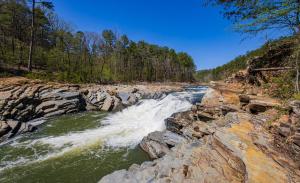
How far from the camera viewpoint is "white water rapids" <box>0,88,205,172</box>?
32.7 ft

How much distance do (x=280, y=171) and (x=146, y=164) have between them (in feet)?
14.1

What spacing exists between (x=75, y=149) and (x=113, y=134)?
115 inches

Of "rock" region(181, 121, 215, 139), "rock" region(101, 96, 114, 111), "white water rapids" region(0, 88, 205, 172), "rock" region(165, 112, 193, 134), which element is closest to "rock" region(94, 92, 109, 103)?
"rock" region(101, 96, 114, 111)

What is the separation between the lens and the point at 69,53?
111ft

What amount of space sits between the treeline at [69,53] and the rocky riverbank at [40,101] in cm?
451

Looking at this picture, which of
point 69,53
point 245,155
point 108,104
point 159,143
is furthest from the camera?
point 69,53

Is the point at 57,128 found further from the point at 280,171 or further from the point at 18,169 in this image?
the point at 280,171

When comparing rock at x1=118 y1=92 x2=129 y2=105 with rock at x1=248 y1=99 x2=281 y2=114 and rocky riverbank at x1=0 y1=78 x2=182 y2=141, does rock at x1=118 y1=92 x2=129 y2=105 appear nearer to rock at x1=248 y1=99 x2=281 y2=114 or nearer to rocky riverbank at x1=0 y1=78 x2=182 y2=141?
rocky riverbank at x1=0 y1=78 x2=182 y2=141

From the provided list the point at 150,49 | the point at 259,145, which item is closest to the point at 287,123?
the point at 259,145

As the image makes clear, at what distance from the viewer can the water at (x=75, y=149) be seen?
7973mm

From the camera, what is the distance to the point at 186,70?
79062 mm

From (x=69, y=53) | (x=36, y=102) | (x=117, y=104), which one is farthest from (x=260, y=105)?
(x=69, y=53)

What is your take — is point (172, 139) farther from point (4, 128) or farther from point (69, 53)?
point (69, 53)

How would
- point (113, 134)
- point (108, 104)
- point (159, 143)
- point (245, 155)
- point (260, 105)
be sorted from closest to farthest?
point (245, 155), point (260, 105), point (159, 143), point (113, 134), point (108, 104)
